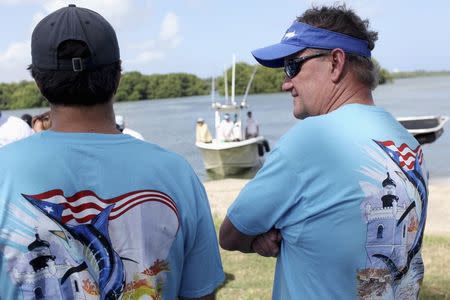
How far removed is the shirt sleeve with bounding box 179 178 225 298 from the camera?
1651 mm

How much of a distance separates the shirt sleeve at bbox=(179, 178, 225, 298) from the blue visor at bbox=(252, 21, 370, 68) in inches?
28.1

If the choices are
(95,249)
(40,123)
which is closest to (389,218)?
(95,249)

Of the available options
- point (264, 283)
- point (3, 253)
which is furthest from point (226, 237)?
point (264, 283)

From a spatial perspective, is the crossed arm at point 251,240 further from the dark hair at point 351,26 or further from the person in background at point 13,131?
the person in background at point 13,131

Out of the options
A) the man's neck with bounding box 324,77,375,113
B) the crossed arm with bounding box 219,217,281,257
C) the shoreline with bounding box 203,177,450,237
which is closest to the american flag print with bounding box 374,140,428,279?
the man's neck with bounding box 324,77,375,113

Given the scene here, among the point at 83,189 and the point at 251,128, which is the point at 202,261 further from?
the point at 251,128

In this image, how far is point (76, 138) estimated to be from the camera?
1.45 metres

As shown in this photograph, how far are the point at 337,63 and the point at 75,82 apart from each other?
38.9 inches

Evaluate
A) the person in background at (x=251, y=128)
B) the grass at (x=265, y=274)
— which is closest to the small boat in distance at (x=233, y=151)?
the person in background at (x=251, y=128)

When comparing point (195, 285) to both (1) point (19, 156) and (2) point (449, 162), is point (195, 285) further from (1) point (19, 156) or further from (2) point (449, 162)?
(2) point (449, 162)

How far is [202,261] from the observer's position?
169cm

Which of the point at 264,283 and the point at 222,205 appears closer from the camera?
the point at 264,283

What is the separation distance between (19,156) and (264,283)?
12.4 feet

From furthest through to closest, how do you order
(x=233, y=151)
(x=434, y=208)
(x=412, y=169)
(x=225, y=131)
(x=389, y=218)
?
(x=225, y=131) < (x=233, y=151) < (x=434, y=208) < (x=412, y=169) < (x=389, y=218)
